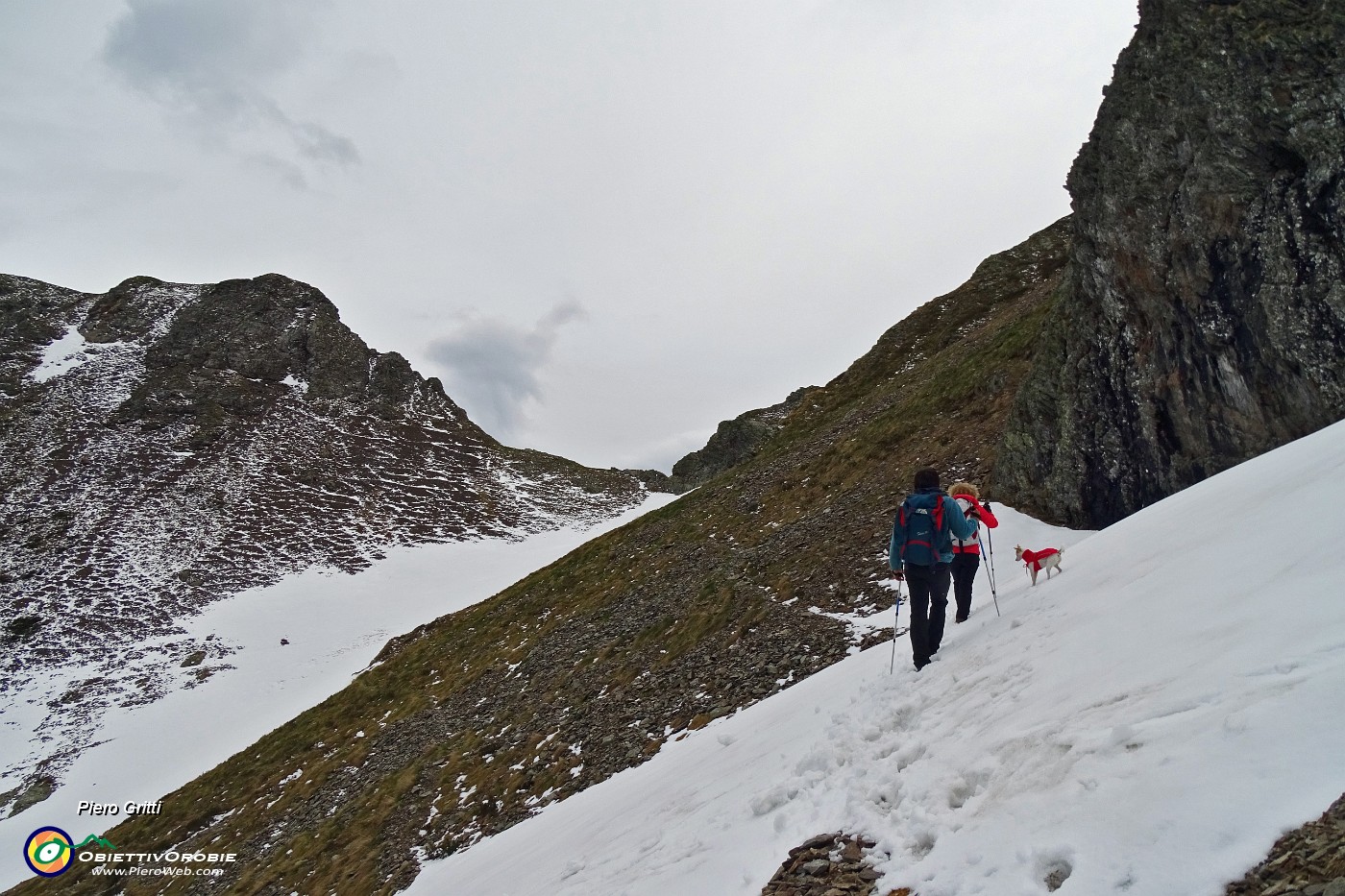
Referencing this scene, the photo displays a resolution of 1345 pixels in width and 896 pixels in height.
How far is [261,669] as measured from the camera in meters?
48.1

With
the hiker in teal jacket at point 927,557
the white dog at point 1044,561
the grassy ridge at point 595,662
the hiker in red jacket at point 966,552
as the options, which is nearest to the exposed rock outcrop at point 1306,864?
the hiker in teal jacket at point 927,557

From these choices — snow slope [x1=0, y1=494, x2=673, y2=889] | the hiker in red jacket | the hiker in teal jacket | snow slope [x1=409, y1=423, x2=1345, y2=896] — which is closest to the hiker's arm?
the hiker in teal jacket

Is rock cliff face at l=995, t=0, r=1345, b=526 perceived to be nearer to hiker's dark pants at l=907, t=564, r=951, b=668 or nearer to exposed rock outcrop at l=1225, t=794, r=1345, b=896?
hiker's dark pants at l=907, t=564, r=951, b=668

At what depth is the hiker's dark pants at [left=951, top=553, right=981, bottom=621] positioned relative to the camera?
1072cm

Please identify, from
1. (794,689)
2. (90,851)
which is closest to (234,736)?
(90,851)

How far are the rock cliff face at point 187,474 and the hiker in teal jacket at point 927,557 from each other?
50.0m

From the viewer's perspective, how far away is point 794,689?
1279 cm

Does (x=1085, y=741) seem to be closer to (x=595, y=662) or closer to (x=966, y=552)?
(x=966, y=552)

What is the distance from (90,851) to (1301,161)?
4702 centimetres

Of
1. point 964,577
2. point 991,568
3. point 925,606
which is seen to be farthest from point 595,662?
point 925,606

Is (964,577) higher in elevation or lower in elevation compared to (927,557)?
lower

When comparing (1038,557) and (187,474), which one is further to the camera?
(187,474)

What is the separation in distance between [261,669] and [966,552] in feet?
176

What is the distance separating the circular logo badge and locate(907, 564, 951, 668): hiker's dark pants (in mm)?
38562
